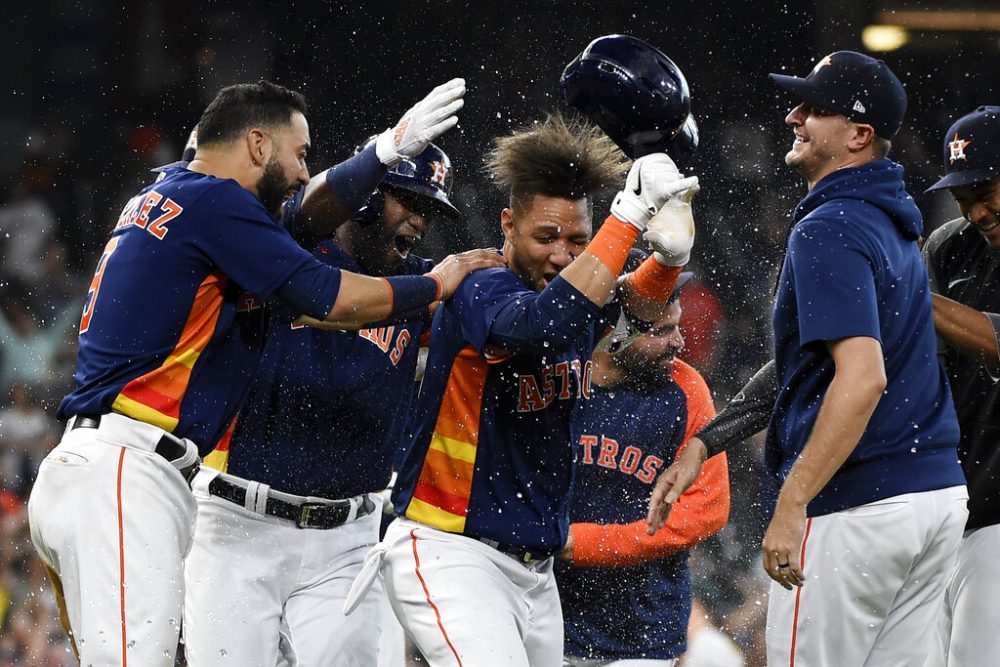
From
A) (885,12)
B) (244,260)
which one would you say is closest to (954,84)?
(885,12)

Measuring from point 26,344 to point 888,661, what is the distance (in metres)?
6.26

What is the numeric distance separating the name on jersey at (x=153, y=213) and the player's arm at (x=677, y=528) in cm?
168

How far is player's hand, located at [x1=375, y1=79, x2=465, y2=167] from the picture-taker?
367cm

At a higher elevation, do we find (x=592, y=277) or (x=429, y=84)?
(x=429, y=84)

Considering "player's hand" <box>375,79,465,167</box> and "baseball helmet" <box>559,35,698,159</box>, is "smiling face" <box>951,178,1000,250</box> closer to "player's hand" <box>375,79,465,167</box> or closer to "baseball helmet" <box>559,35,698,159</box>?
"baseball helmet" <box>559,35,698,159</box>

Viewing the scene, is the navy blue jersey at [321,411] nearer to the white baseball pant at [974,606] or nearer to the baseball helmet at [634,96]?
the baseball helmet at [634,96]

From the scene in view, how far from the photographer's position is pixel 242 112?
12.0 feet

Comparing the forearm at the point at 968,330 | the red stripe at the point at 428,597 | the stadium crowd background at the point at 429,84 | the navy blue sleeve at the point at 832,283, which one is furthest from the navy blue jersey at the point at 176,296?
the stadium crowd background at the point at 429,84

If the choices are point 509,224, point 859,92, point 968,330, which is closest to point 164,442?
point 509,224

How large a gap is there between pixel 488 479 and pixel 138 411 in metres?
0.96

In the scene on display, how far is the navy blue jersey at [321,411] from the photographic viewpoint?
4.01m

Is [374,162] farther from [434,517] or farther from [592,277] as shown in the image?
[434,517]

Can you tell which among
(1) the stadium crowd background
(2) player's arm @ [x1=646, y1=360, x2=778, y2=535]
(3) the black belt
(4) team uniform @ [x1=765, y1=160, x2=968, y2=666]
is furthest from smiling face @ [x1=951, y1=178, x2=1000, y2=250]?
(1) the stadium crowd background

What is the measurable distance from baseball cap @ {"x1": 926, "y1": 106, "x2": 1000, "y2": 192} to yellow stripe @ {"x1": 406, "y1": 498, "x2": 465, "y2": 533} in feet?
5.73
